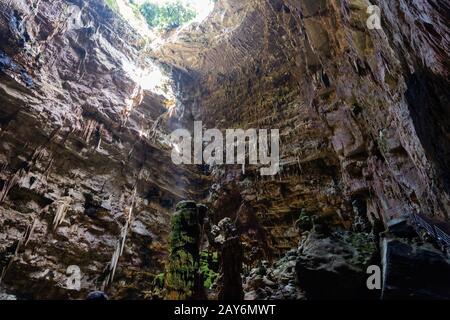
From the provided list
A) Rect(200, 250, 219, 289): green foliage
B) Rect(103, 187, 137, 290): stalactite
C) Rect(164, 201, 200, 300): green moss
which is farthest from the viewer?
Rect(103, 187, 137, 290): stalactite

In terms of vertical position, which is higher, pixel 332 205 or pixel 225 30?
pixel 225 30

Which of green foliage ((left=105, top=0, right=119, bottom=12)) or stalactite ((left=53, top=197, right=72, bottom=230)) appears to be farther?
green foliage ((left=105, top=0, right=119, bottom=12))

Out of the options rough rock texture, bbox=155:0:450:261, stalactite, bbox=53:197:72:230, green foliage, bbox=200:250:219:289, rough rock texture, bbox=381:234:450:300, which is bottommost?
rough rock texture, bbox=381:234:450:300

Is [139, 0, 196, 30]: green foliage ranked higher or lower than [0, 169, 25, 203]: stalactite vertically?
higher

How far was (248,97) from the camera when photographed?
16.4 metres

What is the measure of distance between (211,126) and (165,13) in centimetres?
805

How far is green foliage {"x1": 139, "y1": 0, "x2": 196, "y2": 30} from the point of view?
19.3 m

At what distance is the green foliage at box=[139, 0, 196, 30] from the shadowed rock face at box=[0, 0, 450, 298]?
271cm

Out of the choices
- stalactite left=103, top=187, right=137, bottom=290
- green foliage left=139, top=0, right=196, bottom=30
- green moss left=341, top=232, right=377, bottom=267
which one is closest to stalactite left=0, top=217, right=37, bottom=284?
stalactite left=103, top=187, right=137, bottom=290

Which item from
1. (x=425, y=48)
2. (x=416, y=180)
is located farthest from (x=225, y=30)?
(x=425, y=48)

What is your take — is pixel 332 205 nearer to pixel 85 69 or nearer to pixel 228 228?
pixel 228 228

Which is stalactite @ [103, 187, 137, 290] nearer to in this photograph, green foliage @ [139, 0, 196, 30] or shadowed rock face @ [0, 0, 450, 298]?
shadowed rock face @ [0, 0, 450, 298]

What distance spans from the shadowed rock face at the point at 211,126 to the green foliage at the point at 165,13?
2.71 meters
